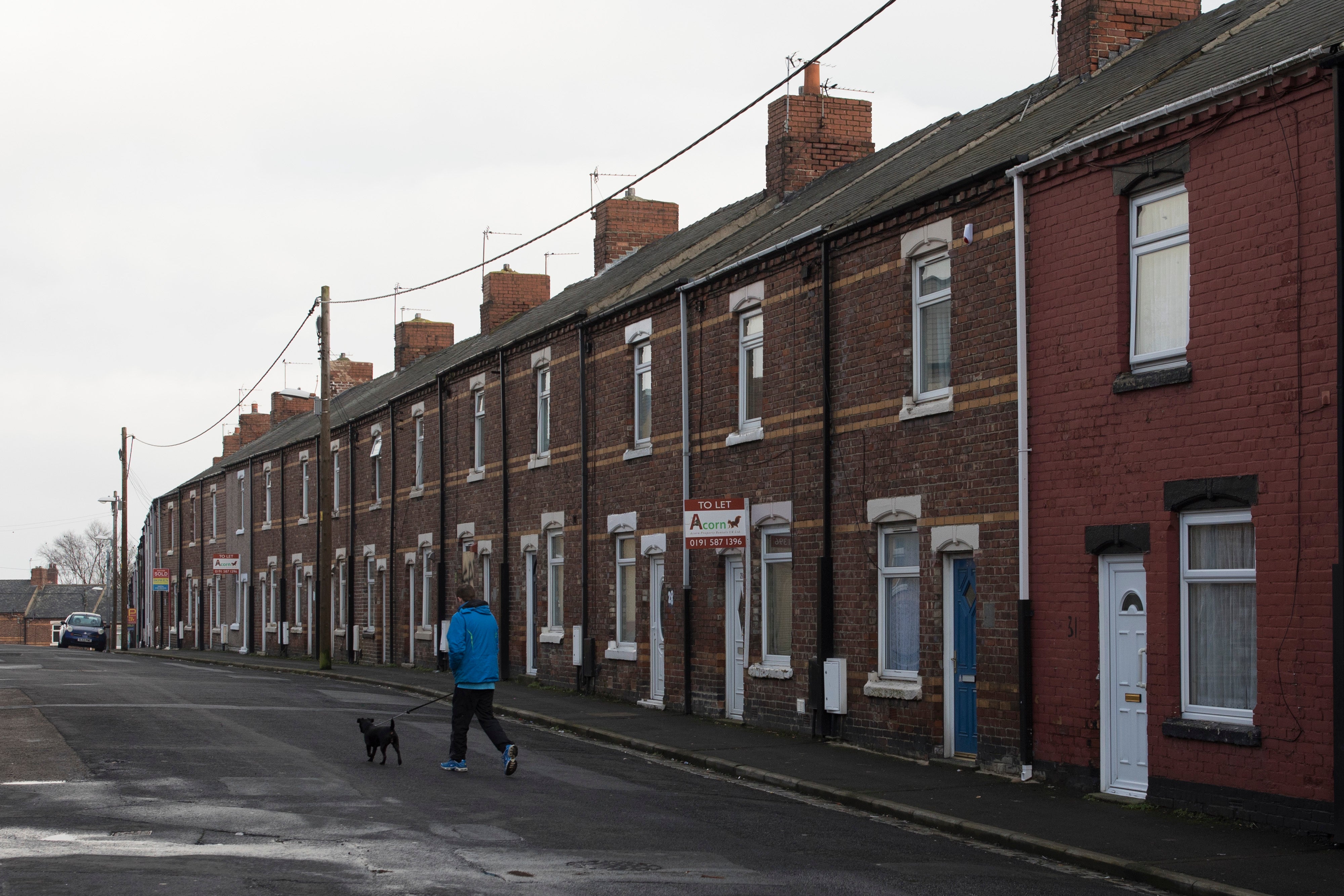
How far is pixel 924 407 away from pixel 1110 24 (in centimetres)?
663

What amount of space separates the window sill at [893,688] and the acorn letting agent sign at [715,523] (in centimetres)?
276

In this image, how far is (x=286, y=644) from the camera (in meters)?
47.7

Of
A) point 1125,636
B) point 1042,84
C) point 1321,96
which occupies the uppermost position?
point 1042,84

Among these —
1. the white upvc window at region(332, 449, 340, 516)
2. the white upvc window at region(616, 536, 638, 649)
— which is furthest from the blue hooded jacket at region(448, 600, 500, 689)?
the white upvc window at region(332, 449, 340, 516)

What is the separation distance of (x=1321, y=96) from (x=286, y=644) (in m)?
41.2

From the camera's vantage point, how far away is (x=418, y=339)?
158 feet

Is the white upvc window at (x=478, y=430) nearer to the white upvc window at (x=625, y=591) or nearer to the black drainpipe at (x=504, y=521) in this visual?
the black drainpipe at (x=504, y=521)

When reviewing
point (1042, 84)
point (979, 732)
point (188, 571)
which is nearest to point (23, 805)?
point (979, 732)

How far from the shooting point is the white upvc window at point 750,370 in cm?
2059

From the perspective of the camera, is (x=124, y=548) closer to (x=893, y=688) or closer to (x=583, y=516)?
(x=583, y=516)

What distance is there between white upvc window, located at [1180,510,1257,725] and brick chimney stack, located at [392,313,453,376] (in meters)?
37.0

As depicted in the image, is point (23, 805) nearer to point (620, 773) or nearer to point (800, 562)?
point (620, 773)

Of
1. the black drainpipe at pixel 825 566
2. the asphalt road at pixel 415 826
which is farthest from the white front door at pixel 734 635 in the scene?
the asphalt road at pixel 415 826

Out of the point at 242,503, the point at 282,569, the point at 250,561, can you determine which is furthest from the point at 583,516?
the point at 242,503
